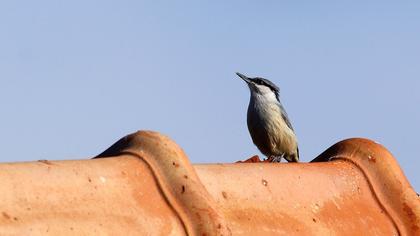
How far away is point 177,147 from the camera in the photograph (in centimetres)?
414

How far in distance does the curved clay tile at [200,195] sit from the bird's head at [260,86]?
20.6 ft

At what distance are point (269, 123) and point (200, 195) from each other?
7.35 meters

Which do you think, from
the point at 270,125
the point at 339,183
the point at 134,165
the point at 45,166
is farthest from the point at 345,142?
the point at 270,125

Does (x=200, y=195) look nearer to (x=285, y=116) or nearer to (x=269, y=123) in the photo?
(x=269, y=123)

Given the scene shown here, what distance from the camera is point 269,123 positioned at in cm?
1130

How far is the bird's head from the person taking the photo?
1160cm

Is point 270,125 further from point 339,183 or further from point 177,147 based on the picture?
point 177,147

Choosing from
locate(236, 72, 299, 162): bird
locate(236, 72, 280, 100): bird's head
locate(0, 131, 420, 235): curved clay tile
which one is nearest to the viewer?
locate(0, 131, 420, 235): curved clay tile

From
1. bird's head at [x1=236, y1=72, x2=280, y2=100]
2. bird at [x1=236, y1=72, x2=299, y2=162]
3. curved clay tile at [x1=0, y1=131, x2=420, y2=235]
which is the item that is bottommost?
bird at [x1=236, y1=72, x2=299, y2=162]

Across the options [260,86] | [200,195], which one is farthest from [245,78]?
[200,195]

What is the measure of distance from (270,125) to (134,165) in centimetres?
734

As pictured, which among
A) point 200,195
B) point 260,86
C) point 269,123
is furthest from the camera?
point 260,86

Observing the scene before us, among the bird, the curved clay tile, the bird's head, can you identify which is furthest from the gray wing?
the curved clay tile

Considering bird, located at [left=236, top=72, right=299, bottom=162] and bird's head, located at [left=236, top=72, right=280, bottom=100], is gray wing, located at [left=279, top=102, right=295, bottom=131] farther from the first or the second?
bird's head, located at [left=236, top=72, right=280, bottom=100]
